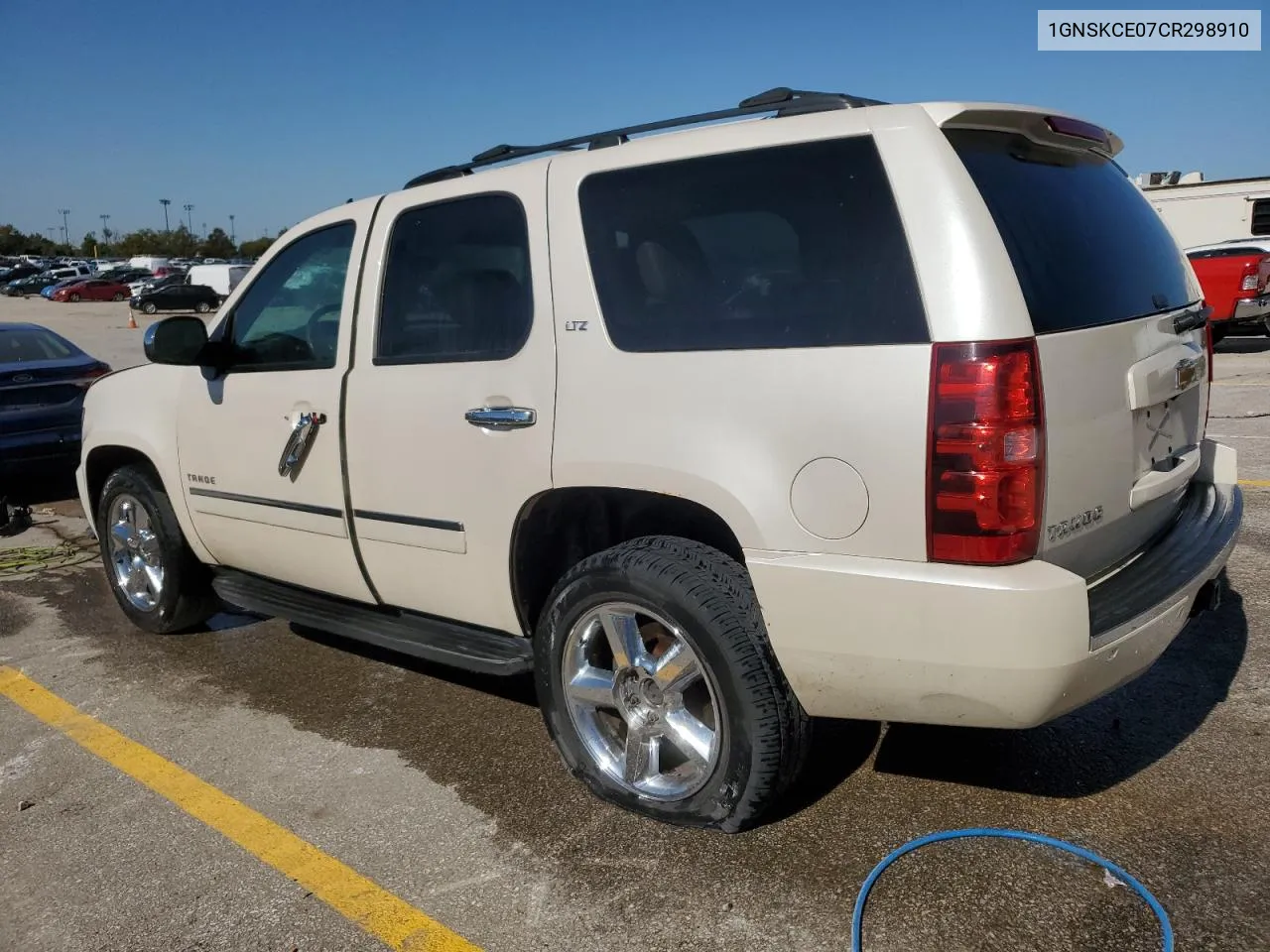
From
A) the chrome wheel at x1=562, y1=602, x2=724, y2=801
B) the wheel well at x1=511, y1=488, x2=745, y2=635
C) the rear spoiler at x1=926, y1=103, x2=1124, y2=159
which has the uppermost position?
the rear spoiler at x1=926, y1=103, x2=1124, y2=159

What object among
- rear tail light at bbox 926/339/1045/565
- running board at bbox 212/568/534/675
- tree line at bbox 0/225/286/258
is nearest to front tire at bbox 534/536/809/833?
running board at bbox 212/568/534/675

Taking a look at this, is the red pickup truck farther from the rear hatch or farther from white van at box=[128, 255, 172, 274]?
white van at box=[128, 255, 172, 274]

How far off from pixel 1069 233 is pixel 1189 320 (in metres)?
0.64

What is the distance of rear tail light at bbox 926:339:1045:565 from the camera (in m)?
2.39

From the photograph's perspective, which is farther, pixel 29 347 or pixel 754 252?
pixel 29 347

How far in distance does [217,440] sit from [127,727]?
1154 millimetres

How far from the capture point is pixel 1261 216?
2858 cm

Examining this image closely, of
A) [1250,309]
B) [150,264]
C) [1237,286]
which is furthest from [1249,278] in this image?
[150,264]

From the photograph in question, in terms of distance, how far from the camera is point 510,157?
11.9 feet

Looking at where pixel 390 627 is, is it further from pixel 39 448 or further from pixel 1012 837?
pixel 39 448

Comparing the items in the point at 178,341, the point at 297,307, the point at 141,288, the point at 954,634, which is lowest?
the point at 954,634

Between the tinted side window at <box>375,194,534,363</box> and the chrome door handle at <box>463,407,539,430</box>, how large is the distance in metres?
0.17

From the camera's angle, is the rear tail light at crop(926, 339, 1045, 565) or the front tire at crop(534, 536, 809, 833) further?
the front tire at crop(534, 536, 809, 833)

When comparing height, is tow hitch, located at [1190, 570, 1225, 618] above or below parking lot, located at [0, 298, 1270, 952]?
above
